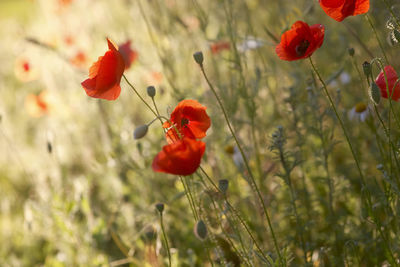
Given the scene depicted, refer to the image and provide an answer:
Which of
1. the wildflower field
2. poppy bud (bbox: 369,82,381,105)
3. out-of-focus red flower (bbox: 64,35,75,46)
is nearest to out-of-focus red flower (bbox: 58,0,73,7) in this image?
the wildflower field

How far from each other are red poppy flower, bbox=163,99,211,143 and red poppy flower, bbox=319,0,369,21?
14.5 inches

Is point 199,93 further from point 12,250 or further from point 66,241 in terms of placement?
point 12,250

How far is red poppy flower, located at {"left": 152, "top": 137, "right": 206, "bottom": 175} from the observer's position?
2.87 ft

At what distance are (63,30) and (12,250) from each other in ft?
6.19

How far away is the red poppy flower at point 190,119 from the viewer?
1062mm

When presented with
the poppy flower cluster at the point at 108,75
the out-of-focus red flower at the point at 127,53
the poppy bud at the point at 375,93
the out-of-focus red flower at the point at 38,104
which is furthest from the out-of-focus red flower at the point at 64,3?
the poppy bud at the point at 375,93

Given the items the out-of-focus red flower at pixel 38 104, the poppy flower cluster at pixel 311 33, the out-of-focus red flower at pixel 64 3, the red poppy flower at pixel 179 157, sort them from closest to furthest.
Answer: the red poppy flower at pixel 179 157 < the poppy flower cluster at pixel 311 33 < the out-of-focus red flower at pixel 38 104 < the out-of-focus red flower at pixel 64 3

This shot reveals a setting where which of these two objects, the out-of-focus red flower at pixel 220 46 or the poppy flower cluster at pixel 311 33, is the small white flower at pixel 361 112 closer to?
the poppy flower cluster at pixel 311 33

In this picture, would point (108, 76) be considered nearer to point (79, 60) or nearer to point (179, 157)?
point (179, 157)

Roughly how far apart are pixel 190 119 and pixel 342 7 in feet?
1.46

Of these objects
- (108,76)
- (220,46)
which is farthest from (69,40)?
(108,76)

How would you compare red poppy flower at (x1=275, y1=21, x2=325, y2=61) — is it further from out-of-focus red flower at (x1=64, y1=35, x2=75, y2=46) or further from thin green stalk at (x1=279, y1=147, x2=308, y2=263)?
out-of-focus red flower at (x1=64, y1=35, x2=75, y2=46)

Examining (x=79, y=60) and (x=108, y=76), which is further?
(x=79, y=60)

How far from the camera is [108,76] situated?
1.08 m
